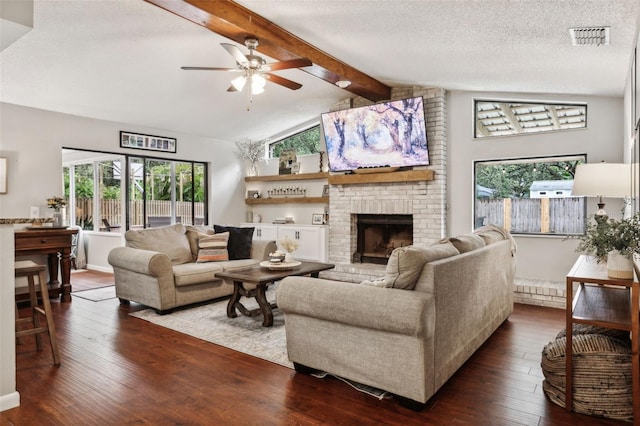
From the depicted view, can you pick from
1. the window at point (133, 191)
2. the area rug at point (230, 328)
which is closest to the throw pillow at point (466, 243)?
the area rug at point (230, 328)

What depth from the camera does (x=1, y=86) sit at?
4.66 metres

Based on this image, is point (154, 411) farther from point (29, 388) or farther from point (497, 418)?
point (497, 418)

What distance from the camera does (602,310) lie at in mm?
2426

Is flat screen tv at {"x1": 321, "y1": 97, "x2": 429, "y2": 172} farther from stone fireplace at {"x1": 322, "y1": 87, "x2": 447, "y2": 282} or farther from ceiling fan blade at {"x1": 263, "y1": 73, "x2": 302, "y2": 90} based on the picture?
ceiling fan blade at {"x1": 263, "y1": 73, "x2": 302, "y2": 90}

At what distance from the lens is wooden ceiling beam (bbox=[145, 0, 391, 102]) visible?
10.6ft

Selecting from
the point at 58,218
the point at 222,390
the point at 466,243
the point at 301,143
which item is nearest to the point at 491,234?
the point at 466,243

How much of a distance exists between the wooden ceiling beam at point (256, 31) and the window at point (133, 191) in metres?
3.71

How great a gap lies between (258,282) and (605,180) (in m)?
2.89

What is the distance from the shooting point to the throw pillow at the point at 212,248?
5.00 meters

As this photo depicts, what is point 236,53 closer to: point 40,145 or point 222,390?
point 222,390

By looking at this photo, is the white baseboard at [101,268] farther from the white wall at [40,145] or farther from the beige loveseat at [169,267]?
the beige loveseat at [169,267]

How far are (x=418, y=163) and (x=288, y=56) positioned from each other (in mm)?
2620

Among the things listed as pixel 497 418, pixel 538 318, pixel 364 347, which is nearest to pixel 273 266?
pixel 364 347

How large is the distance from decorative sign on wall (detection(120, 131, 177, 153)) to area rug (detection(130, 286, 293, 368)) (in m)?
3.15
